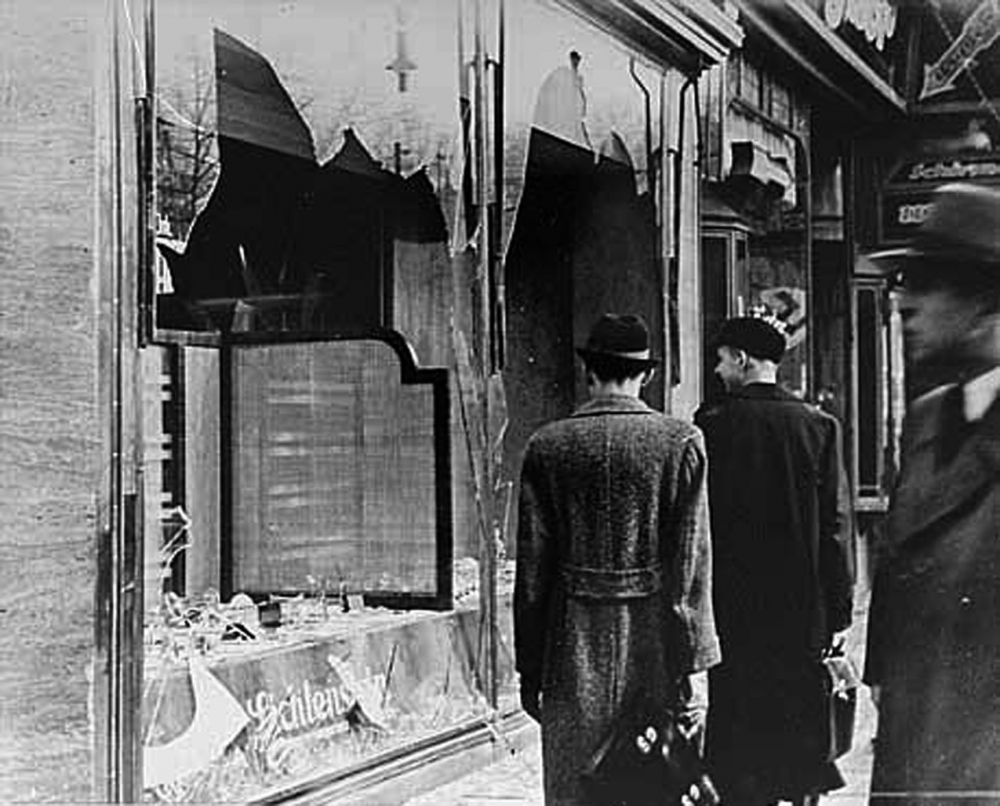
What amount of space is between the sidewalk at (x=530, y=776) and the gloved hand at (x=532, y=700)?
0.03 m

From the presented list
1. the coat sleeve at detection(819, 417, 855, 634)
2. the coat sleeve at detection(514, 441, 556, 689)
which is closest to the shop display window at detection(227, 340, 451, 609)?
the coat sleeve at detection(514, 441, 556, 689)

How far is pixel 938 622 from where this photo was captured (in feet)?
13.1

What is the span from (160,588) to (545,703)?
882 millimetres

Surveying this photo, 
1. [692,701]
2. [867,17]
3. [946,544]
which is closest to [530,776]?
[692,701]

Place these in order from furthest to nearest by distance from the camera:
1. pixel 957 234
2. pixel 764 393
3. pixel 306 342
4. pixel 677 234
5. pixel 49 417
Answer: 1. pixel 306 342
2. pixel 677 234
3. pixel 764 393
4. pixel 957 234
5. pixel 49 417

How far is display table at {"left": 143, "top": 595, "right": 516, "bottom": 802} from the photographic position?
3.93 m

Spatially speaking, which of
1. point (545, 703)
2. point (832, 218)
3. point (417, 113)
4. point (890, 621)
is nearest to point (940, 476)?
point (890, 621)

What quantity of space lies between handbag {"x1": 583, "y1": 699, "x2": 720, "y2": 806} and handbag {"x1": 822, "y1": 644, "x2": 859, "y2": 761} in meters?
0.32

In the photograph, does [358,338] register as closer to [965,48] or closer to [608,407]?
[608,407]

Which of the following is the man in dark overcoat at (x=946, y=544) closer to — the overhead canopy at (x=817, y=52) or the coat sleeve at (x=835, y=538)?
the coat sleeve at (x=835, y=538)

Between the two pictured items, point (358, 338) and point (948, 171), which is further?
point (358, 338)

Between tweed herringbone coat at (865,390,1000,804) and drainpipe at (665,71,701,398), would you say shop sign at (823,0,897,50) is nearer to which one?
drainpipe at (665,71,701,398)

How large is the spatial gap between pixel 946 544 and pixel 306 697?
58.3 inches

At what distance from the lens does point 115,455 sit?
12.5 ft
